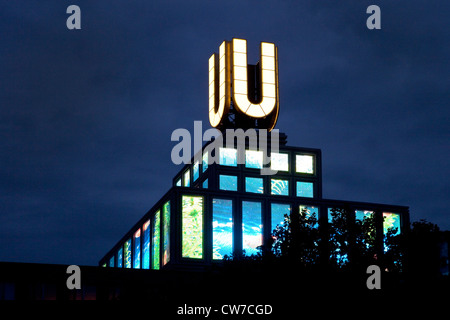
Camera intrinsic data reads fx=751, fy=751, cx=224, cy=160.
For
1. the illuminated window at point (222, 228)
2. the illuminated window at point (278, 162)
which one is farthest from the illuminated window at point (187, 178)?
the illuminated window at point (222, 228)

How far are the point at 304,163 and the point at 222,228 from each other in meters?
16.9

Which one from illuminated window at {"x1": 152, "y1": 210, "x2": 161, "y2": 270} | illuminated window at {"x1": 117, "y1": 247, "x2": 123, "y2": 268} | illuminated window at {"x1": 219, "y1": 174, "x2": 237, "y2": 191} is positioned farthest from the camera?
illuminated window at {"x1": 117, "y1": 247, "x2": 123, "y2": 268}


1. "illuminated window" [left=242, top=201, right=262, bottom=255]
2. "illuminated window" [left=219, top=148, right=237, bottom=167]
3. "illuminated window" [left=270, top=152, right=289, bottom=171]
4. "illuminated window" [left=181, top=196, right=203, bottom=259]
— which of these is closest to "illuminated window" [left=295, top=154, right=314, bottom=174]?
"illuminated window" [left=270, top=152, right=289, bottom=171]

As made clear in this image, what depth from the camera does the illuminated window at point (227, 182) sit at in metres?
84.2

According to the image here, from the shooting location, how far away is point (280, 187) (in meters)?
85.4

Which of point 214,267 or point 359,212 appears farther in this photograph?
point 359,212

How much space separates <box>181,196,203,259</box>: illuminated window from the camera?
73.2 meters

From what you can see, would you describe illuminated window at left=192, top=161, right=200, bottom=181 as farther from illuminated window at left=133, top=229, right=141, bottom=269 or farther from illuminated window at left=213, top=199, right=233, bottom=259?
illuminated window at left=213, top=199, right=233, bottom=259

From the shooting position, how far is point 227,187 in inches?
3319

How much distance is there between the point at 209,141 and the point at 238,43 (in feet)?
43.4

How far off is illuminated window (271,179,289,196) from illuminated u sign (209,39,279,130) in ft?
27.0
